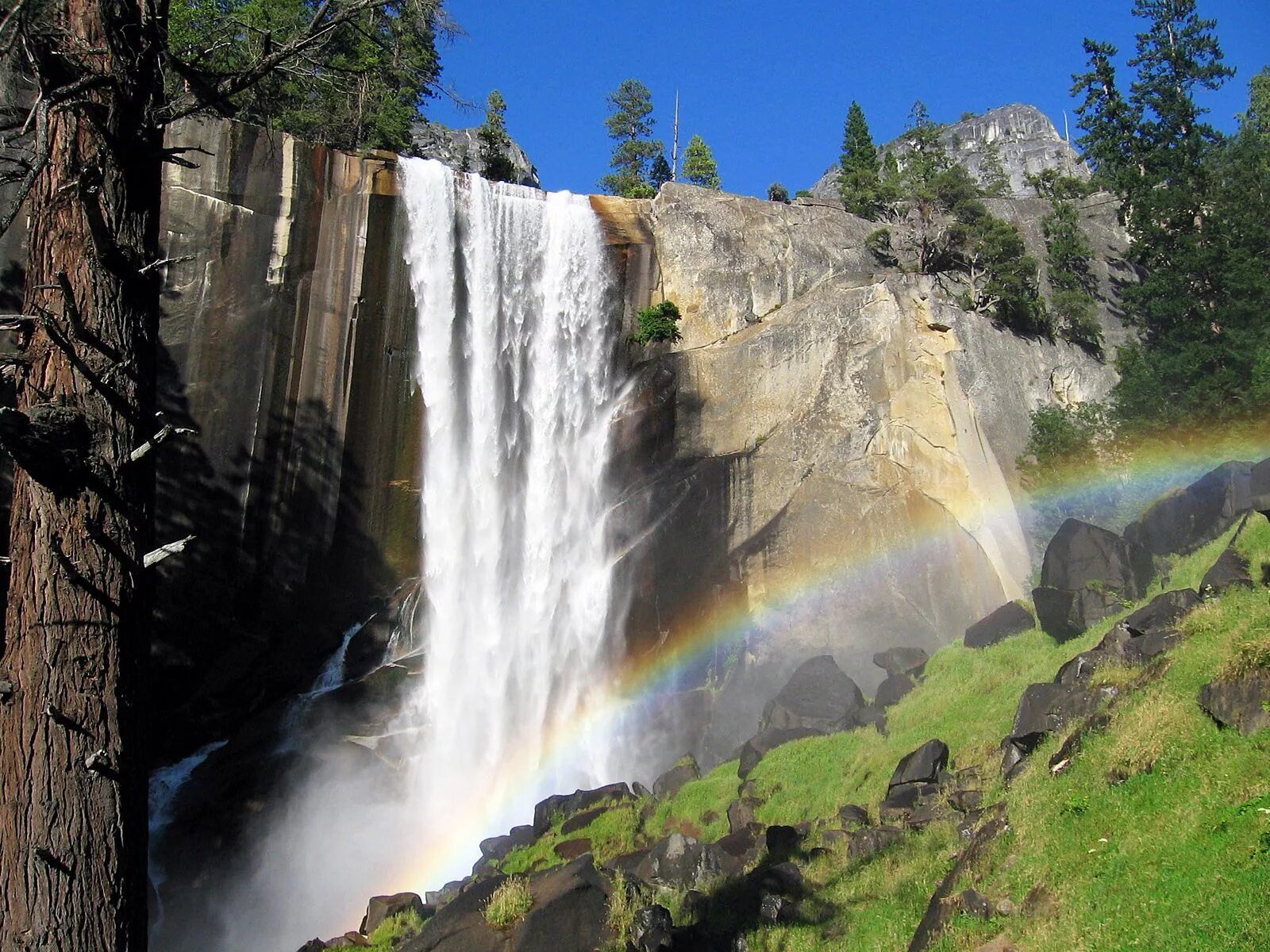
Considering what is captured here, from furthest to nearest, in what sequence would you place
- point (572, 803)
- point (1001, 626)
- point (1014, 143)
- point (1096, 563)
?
1. point (1014, 143)
2. point (1001, 626)
3. point (1096, 563)
4. point (572, 803)

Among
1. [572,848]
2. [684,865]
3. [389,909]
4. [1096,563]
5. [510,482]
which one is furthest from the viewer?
[510,482]

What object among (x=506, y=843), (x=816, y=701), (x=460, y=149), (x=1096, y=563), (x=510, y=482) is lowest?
(x=506, y=843)

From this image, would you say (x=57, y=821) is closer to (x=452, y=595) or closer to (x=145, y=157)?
(x=145, y=157)

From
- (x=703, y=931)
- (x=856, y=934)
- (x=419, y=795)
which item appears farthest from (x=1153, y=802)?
(x=419, y=795)

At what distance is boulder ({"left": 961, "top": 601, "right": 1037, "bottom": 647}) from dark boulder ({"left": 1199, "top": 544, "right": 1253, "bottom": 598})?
4.76 meters

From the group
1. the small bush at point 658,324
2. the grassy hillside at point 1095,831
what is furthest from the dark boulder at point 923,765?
the small bush at point 658,324

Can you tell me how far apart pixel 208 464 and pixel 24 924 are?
19.0m

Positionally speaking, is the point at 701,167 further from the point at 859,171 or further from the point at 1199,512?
the point at 1199,512

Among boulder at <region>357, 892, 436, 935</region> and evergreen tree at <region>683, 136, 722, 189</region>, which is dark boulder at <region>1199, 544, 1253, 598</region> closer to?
boulder at <region>357, 892, 436, 935</region>

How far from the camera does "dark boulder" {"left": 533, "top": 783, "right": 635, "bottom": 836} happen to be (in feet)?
58.0

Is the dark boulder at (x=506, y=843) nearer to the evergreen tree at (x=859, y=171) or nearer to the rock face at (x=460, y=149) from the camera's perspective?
the evergreen tree at (x=859, y=171)

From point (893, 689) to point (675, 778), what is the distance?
4.97 metres

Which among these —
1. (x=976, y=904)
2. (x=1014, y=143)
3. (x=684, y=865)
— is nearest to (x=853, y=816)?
(x=684, y=865)

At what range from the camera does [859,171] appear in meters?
38.1
